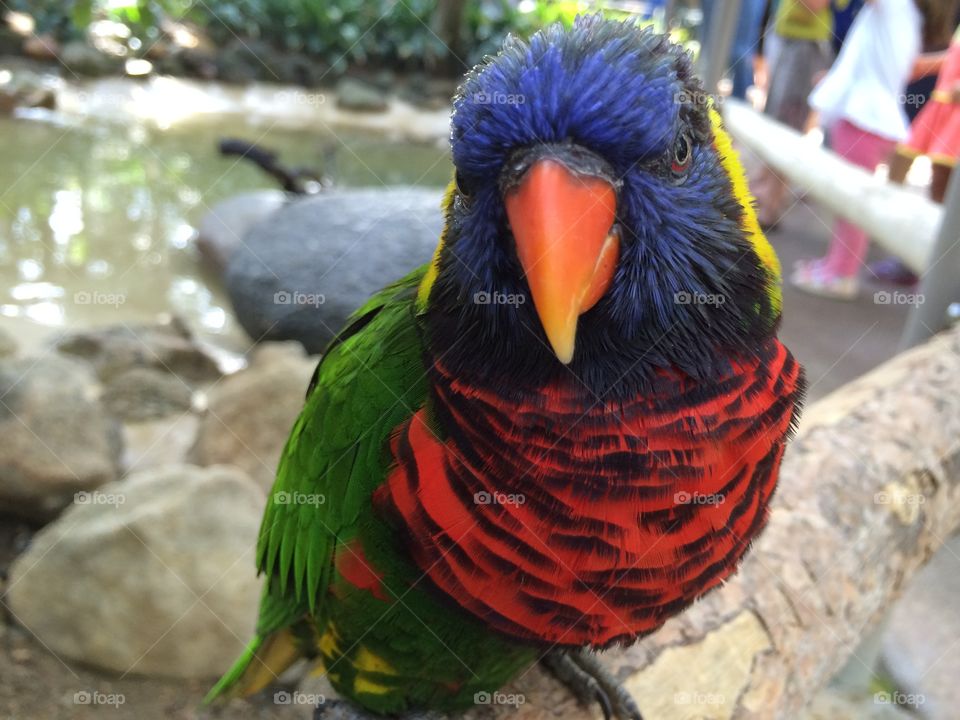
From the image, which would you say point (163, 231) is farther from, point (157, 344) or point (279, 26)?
point (279, 26)

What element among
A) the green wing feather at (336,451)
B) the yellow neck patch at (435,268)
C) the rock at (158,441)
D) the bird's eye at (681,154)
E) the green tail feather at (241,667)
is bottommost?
the rock at (158,441)

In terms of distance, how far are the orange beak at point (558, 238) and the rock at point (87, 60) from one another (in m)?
8.55

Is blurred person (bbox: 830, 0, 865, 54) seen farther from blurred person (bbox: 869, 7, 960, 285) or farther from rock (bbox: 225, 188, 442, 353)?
rock (bbox: 225, 188, 442, 353)

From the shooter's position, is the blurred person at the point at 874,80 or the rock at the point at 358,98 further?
the rock at the point at 358,98

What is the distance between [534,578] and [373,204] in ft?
10.6

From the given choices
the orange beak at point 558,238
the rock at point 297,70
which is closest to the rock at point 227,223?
the orange beak at point 558,238

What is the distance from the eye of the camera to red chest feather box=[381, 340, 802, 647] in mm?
905

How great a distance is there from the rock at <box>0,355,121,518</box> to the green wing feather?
50.2 inches

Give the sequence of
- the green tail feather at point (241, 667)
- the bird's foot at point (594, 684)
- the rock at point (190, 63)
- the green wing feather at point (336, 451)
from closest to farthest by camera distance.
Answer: the green wing feather at point (336, 451), the bird's foot at point (594, 684), the green tail feather at point (241, 667), the rock at point (190, 63)

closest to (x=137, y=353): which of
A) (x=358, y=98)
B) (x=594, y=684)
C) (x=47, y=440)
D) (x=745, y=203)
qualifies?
(x=47, y=440)

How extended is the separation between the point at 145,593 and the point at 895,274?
4.26 m

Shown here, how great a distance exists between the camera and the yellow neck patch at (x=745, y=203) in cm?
97

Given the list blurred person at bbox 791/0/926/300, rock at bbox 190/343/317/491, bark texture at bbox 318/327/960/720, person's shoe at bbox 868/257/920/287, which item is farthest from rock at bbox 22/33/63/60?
bark texture at bbox 318/327/960/720

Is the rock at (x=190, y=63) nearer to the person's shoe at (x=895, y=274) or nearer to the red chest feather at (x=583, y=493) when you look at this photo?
the person's shoe at (x=895, y=274)
